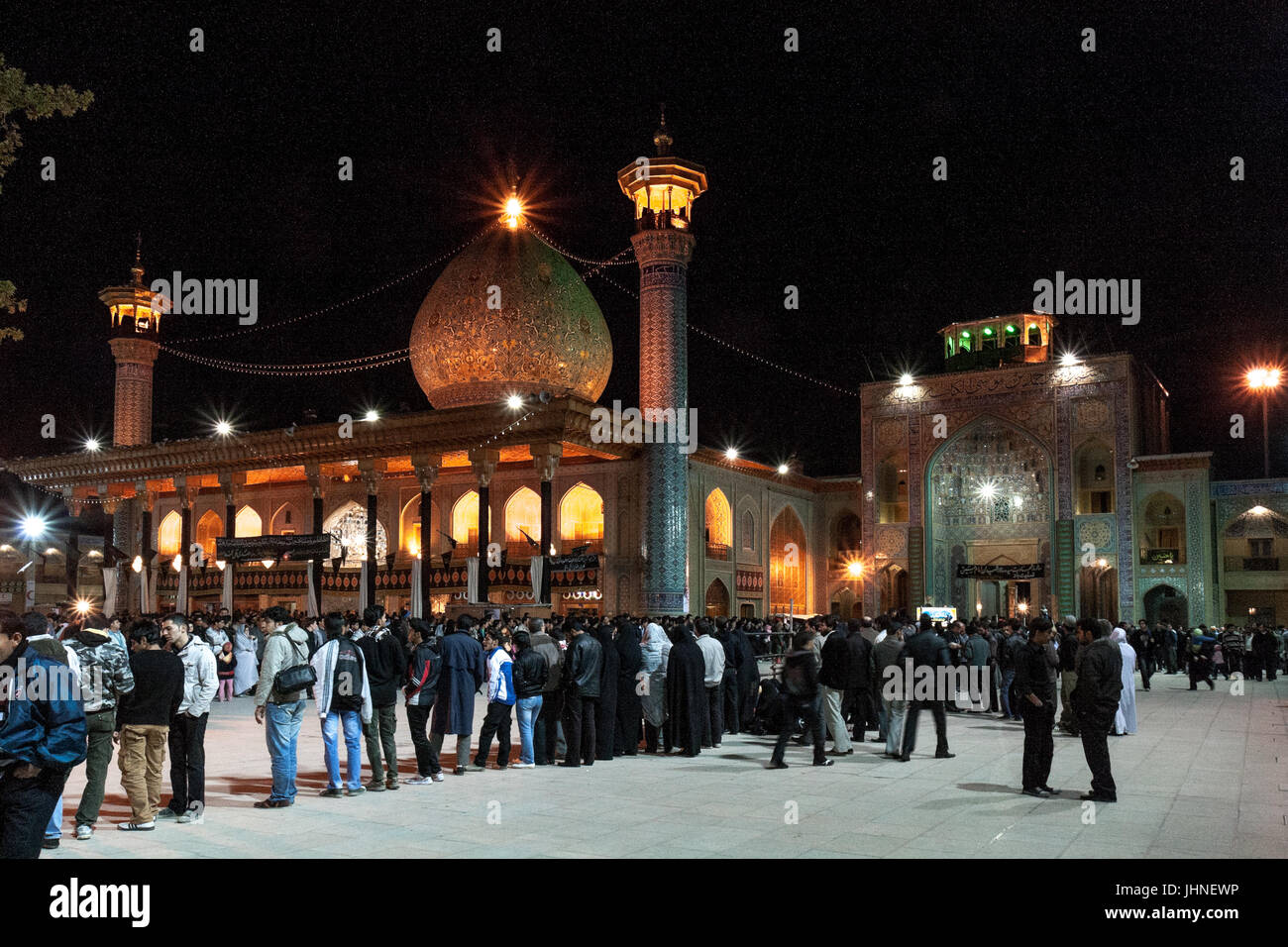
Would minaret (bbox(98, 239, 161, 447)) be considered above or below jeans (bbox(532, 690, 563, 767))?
above

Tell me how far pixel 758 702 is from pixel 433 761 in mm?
4942

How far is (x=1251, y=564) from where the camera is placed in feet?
111

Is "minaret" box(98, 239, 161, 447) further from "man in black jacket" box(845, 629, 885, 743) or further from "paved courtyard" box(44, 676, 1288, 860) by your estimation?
"man in black jacket" box(845, 629, 885, 743)

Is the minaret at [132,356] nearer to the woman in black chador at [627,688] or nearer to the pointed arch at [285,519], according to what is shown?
the pointed arch at [285,519]

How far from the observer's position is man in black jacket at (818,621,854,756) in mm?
10844

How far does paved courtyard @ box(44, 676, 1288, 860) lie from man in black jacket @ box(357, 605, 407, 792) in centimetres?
21

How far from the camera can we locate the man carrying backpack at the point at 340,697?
852 cm

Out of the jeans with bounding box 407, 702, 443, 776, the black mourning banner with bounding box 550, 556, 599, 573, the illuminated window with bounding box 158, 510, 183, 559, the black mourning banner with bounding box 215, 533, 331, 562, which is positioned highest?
the illuminated window with bounding box 158, 510, 183, 559

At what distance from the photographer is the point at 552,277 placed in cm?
2945

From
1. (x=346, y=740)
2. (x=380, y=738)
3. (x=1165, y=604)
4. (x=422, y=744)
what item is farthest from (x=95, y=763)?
(x=1165, y=604)

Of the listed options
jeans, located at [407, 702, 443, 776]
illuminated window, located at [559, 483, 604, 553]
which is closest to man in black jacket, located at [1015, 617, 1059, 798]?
jeans, located at [407, 702, 443, 776]

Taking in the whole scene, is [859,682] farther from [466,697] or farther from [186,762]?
[186,762]

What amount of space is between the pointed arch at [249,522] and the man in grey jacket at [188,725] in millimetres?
27633

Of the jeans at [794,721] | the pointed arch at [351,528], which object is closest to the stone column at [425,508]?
the pointed arch at [351,528]
